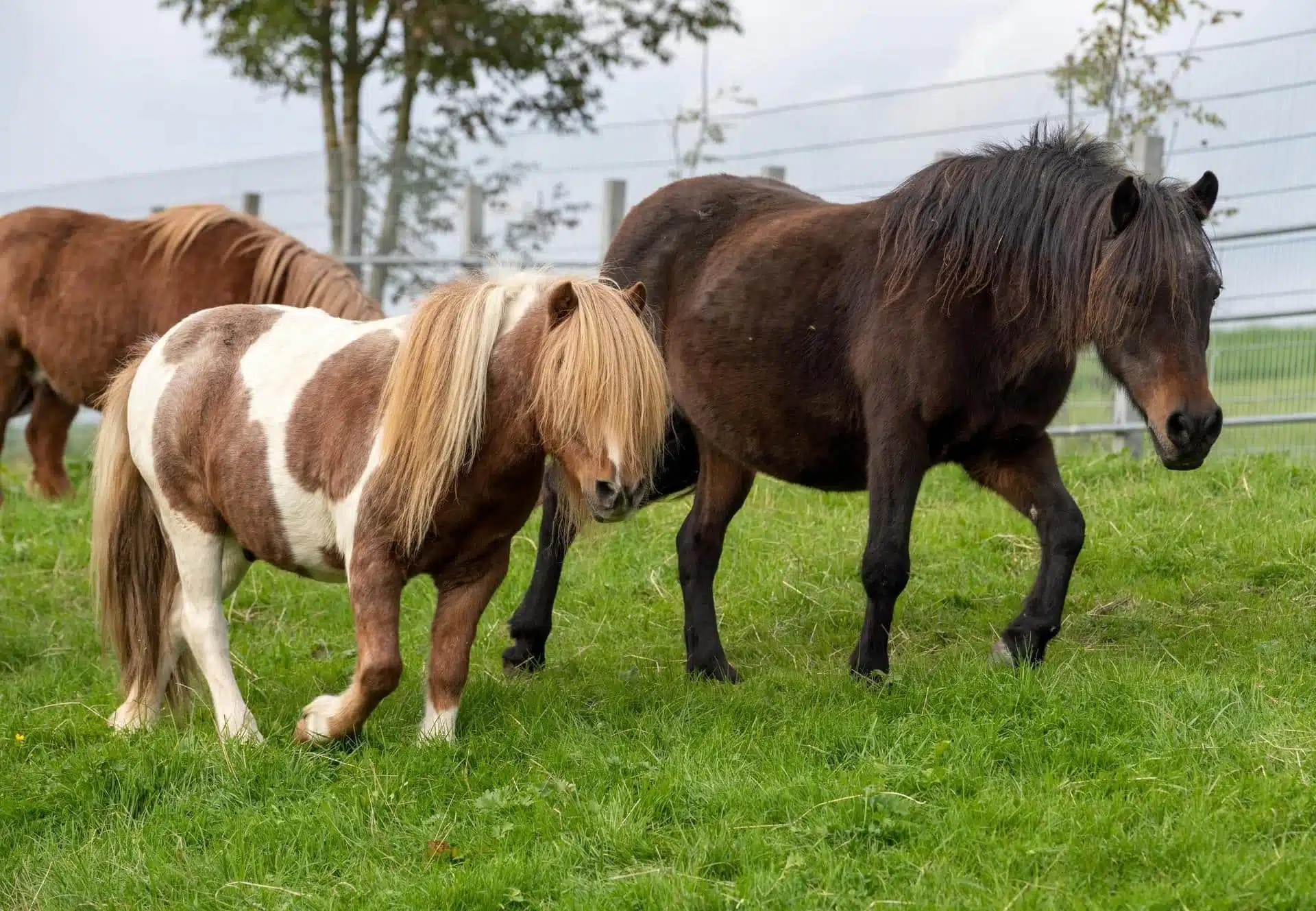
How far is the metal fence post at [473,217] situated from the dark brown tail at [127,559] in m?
7.06

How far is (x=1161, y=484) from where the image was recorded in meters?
8.12

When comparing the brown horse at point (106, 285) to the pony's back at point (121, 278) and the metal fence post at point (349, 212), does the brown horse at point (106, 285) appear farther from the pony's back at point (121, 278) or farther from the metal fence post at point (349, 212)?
the metal fence post at point (349, 212)

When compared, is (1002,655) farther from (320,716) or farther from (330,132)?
(330,132)

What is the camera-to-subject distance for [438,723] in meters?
4.91

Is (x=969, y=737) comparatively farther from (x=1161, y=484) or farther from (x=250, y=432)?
(x=1161, y=484)

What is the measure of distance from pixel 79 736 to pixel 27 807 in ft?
2.27

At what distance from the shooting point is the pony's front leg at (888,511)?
5.27 meters

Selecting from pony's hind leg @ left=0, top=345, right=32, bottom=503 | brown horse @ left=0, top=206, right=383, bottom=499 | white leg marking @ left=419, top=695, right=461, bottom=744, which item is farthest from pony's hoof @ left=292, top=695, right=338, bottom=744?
pony's hind leg @ left=0, top=345, right=32, bottom=503

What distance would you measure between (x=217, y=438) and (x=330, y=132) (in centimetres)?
1359

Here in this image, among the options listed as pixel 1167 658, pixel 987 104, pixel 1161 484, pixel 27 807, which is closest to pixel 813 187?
pixel 987 104

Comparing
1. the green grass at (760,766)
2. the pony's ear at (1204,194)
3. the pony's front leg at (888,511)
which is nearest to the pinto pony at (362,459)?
the green grass at (760,766)

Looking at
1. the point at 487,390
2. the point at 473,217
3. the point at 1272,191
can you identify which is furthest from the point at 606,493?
the point at 473,217

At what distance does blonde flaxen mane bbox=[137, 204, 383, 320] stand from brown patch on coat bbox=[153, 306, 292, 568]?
296 centimetres

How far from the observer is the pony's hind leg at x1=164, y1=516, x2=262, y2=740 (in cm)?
512
